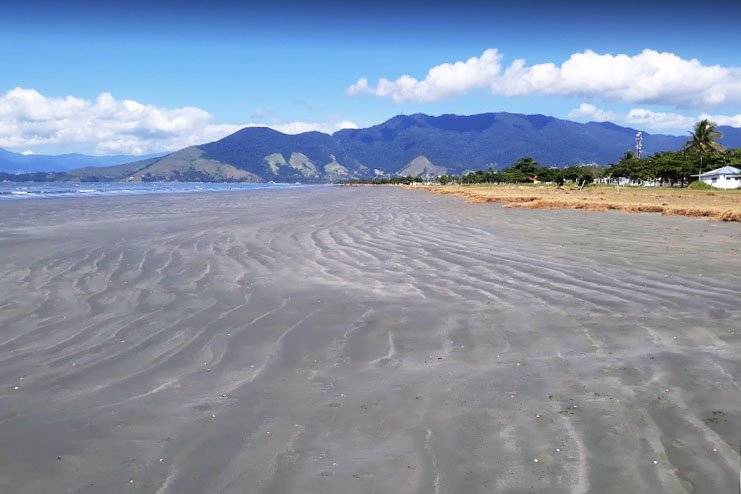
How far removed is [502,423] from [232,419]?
91.6 inches

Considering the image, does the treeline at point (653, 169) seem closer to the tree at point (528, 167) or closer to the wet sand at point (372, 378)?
the tree at point (528, 167)

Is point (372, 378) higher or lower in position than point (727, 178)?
higher

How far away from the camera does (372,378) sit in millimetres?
5758

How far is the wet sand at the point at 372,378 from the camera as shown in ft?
12.7

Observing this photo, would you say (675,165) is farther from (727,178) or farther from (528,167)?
(528,167)

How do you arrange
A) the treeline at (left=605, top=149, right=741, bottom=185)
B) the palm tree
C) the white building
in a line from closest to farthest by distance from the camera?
the white building
the treeline at (left=605, top=149, right=741, bottom=185)
the palm tree

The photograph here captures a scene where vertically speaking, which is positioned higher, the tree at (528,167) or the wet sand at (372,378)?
the tree at (528,167)

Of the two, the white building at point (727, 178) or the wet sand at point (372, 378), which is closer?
the wet sand at point (372, 378)

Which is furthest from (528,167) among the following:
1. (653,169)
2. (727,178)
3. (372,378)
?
(372,378)

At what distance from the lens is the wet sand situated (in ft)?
12.7

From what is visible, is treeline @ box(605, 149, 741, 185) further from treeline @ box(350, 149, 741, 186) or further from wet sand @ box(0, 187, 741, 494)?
wet sand @ box(0, 187, 741, 494)

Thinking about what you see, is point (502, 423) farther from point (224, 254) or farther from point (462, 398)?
point (224, 254)

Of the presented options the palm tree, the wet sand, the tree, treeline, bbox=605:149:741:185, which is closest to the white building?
treeline, bbox=605:149:741:185

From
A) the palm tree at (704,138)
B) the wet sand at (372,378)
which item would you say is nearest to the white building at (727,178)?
the palm tree at (704,138)
